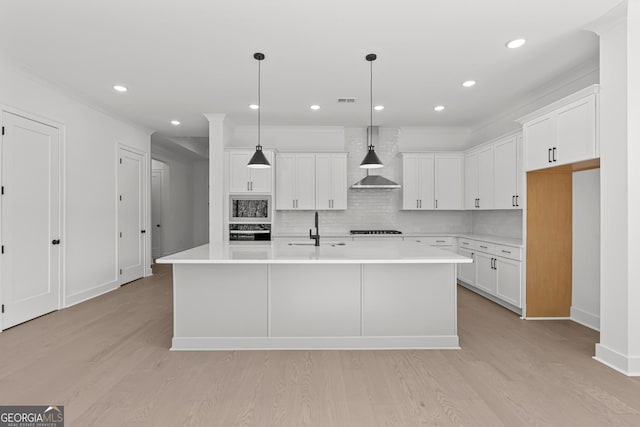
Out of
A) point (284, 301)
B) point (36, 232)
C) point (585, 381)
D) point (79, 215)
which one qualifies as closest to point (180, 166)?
point (79, 215)

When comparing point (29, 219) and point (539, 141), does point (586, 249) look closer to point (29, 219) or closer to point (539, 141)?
point (539, 141)

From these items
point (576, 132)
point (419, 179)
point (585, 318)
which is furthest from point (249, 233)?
point (585, 318)

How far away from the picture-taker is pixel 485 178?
525cm

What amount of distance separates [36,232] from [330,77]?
3927 millimetres

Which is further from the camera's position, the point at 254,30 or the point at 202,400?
the point at 254,30

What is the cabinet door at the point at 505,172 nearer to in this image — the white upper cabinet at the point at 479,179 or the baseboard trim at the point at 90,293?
the white upper cabinet at the point at 479,179

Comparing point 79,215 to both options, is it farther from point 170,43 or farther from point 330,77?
point 330,77

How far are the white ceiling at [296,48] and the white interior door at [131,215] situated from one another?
1188mm

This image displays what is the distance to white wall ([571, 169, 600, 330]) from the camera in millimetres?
3688

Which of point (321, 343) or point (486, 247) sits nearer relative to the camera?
point (321, 343)

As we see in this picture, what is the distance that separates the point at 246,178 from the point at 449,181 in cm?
360

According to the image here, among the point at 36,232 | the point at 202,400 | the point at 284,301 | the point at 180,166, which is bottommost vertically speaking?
the point at 202,400

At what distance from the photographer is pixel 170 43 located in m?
3.17

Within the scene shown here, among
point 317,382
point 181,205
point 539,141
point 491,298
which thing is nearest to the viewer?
point 317,382
